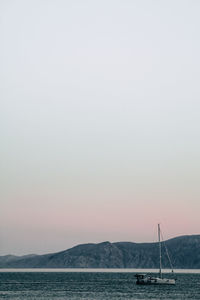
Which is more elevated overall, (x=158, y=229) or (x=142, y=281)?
(x=158, y=229)

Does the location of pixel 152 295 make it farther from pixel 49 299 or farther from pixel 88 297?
pixel 49 299

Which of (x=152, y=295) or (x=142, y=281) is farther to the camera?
(x=142, y=281)

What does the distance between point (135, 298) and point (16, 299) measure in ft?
86.5

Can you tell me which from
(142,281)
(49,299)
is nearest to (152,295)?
(49,299)

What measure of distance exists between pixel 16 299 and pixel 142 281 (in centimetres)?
7106

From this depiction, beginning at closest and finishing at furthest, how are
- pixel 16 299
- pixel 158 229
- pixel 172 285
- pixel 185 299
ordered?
pixel 16 299
pixel 185 299
pixel 158 229
pixel 172 285

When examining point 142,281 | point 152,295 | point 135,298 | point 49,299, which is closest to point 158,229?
point 142,281

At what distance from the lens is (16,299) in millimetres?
121562

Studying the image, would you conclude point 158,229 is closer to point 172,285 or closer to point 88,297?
point 172,285

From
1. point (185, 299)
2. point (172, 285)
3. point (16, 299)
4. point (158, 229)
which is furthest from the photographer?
point (172, 285)

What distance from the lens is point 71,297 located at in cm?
12812

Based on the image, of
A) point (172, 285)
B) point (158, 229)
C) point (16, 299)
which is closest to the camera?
point (16, 299)

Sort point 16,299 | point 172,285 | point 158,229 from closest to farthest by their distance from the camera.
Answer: point 16,299, point 158,229, point 172,285

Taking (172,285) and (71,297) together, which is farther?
(172,285)
